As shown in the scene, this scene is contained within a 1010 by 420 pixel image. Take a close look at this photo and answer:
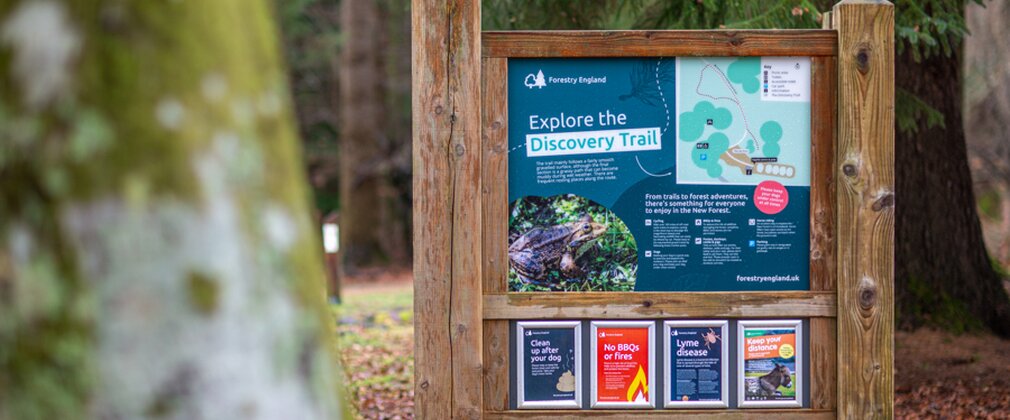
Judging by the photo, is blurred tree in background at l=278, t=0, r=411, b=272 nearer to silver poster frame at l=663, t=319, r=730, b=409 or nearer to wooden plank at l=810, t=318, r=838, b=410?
silver poster frame at l=663, t=319, r=730, b=409

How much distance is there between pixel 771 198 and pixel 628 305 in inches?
33.2

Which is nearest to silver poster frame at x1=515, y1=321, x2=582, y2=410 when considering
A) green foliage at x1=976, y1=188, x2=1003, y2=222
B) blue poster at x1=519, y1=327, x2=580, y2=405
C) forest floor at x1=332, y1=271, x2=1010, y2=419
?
blue poster at x1=519, y1=327, x2=580, y2=405

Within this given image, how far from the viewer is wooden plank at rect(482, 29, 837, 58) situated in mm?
4973

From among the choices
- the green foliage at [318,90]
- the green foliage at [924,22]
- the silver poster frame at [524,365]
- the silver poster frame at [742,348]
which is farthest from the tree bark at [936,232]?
the green foliage at [318,90]

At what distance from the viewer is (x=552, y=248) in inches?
199

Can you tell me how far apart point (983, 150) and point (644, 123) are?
2566 centimetres

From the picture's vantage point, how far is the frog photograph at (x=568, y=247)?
5016 millimetres

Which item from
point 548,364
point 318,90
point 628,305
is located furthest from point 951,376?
point 318,90

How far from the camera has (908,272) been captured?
926cm

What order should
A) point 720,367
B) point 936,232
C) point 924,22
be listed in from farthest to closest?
point 936,232 → point 924,22 → point 720,367

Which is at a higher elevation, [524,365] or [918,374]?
[524,365]

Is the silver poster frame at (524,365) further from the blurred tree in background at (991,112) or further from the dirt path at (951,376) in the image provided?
the blurred tree in background at (991,112)

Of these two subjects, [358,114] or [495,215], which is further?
[358,114]

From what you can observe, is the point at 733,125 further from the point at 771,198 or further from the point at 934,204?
the point at 934,204
